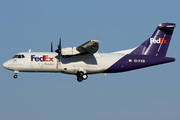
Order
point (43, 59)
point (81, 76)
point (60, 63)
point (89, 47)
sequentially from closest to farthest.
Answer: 1. point (89, 47)
2. point (43, 59)
3. point (60, 63)
4. point (81, 76)

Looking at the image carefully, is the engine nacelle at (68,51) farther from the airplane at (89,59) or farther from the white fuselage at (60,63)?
the white fuselage at (60,63)

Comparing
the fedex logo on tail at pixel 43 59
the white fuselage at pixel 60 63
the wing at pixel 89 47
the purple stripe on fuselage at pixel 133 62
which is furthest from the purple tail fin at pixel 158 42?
the fedex logo on tail at pixel 43 59

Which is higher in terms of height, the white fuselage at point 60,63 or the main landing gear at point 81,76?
the white fuselage at point 60,63

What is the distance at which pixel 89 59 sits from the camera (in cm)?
3581

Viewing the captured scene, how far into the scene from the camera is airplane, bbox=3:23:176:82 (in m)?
34.9

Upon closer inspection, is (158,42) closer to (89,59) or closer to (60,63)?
(89,59)

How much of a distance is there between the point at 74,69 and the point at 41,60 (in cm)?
301

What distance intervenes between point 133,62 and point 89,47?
461cm

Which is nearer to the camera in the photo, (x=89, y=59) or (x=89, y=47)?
(x=89, y=47)

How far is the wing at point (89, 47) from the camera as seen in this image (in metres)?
33.5

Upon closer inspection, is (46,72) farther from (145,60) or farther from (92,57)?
(145,60)

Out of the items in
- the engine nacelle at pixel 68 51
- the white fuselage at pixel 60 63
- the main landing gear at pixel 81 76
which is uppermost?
the engine nacelle at pixel 68 51

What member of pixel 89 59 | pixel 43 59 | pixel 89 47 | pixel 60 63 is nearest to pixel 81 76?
pixel 89 59

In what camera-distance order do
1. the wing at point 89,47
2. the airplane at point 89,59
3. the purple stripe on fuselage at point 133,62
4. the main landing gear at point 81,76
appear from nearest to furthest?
the wing at point 89,47
the airplane at point 89,59
the main landing gear at point 81,76
the purple stripe on fuselage at point 133,62
